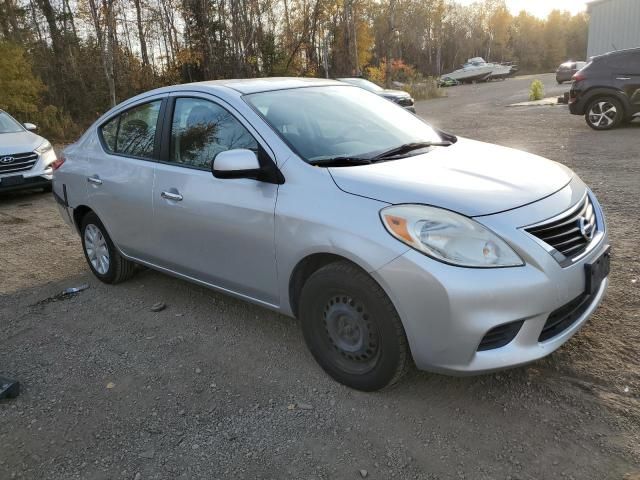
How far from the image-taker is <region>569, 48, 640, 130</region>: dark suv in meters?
11.2

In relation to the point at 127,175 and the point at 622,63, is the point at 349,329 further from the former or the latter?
the point at 622,63

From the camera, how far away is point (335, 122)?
3617 mm

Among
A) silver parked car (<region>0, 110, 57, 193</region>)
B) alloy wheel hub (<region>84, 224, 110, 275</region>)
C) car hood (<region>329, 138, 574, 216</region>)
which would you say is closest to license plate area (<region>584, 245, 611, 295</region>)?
car hood (<region>329, 138, 574, 216</region>)

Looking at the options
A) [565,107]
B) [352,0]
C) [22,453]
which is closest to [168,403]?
[22,453]

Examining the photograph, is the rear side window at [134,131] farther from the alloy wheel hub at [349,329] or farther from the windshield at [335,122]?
the alloy wheel hub at [349,329]

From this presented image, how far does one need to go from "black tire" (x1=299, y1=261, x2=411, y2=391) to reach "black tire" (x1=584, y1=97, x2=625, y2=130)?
1109 cm

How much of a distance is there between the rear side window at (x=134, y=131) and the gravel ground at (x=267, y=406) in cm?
125

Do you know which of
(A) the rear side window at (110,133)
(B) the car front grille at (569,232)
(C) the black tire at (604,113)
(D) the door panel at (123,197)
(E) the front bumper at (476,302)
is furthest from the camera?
(C) the black tire at (604,113)

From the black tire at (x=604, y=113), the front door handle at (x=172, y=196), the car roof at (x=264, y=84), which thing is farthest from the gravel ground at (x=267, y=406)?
the black tire at (x=604, y=113)

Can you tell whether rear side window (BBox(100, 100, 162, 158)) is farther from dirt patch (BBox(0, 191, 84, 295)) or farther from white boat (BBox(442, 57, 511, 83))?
white boat (BBox(442, 57, 511, 83))

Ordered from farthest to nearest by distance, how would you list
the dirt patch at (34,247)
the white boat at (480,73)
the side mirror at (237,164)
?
the white boat at (480,73)
the dirt patch at (34,247)
the side mirror at (237,164)

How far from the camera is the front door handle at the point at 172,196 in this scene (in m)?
3.70

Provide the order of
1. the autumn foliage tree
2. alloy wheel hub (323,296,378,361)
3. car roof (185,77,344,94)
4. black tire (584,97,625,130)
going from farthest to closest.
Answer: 1. the autumn foliage tree
2. black tire (584,97,625,130)
3. car roof (185,77,344,94)
4. alloy wheel hub (323,296,378,361)

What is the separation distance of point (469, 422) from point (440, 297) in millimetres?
712
